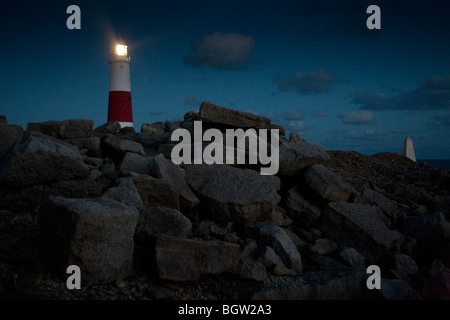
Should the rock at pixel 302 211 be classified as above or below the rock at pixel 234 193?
below

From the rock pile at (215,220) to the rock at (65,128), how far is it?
0.9 inches

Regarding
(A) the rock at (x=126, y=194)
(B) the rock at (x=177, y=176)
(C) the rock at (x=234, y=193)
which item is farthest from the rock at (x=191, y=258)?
(B) the rock at (x=177, y=176)

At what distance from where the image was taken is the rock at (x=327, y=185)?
7.28 metres

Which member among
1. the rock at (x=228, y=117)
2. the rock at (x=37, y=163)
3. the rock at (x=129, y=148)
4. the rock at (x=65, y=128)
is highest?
the rock at (x=228, y=117)

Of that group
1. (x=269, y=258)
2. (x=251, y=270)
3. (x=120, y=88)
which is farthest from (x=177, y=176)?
(x=120, y=88)

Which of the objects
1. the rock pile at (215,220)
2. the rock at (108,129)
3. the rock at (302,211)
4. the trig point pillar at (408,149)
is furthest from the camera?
the trig point pillar at (408,149)

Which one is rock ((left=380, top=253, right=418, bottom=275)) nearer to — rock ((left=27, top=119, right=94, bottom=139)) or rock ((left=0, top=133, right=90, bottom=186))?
rock ((left=0, top=133, right=90, bottom=186))

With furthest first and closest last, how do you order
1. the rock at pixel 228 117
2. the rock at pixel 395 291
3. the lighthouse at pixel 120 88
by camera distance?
the lighthouse at pixel 120 88 → the rock at pixel 228 117 → the rock at pixel 395 291

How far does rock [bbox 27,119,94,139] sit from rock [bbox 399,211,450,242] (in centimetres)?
702

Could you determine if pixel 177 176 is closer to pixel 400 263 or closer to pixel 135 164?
pixel 135 164

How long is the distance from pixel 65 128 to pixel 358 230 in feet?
19.9

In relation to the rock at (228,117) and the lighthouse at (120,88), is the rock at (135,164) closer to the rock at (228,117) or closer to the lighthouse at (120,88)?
the rock at (228,117)

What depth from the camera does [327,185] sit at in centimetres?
727
